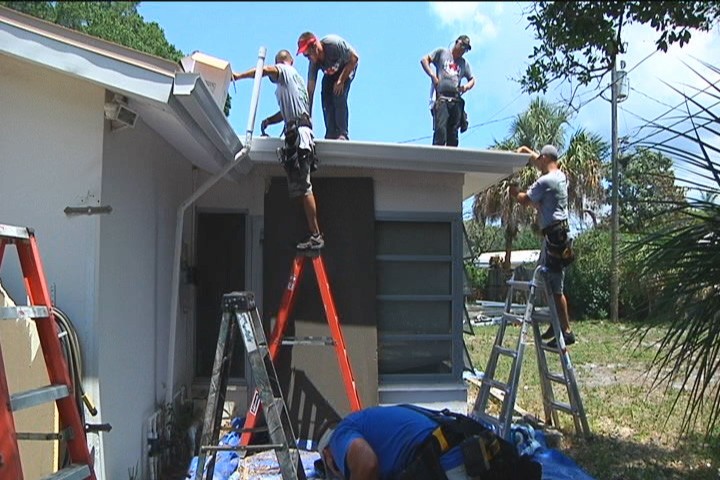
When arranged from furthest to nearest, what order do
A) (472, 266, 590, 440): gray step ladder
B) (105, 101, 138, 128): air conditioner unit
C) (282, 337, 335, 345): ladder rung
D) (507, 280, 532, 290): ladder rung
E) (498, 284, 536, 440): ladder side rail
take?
(507, 280, 532, 290): ladder rung, (472, 266, 590, 440): gray step ladder, (498, 284, 536, 440): ladder side rail, (282, 337, 335, 345): ladder rung, (105, 101, 138, 128): air conditioner unit

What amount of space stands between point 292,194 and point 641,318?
8.97 ft

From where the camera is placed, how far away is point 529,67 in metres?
4.48

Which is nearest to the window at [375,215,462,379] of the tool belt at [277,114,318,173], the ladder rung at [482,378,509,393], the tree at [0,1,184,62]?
the ladder rung at [482,378,509,393]

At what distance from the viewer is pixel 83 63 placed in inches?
127

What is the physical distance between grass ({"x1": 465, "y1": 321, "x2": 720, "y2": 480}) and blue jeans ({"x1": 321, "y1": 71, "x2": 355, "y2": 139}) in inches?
128

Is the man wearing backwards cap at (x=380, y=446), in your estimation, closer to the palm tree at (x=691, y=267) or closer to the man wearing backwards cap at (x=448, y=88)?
the palm tree at (x=691, y=267)

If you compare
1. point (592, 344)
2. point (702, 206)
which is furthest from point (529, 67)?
point (592, 344)

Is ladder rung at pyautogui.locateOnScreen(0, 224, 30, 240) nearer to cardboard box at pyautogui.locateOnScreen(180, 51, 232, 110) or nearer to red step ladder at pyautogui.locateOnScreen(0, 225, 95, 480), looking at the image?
red step ladder at pyautogui.locateOnScreen(0, 225, 95, 480)

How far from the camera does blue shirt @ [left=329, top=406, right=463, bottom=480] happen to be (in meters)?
3.20

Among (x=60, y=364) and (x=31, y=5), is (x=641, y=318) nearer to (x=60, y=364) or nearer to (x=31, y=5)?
(x=60, y=364)

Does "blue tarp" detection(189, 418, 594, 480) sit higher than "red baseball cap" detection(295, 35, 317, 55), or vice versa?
"red baseball cap" detection(295, 35, 317, 55)

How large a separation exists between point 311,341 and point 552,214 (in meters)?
2.42

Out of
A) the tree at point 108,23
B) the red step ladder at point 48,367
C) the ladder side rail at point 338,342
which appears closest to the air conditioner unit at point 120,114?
the red step ladder at point 48,367

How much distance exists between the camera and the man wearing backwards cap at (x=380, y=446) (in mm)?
3168
